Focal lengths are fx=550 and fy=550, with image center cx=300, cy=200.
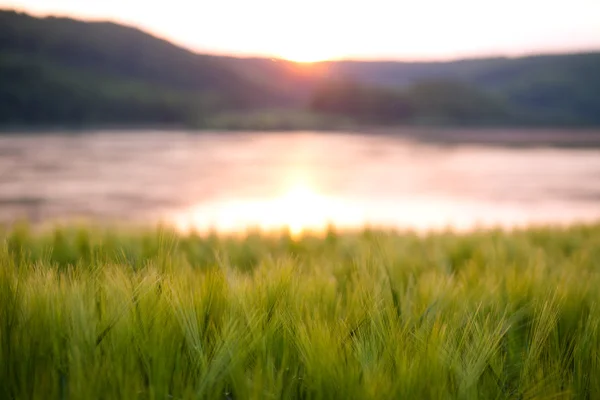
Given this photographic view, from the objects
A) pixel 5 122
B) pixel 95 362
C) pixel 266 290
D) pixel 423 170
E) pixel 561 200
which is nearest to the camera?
pixel 95 362

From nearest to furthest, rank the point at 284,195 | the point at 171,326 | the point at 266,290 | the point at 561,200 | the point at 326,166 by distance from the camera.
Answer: the point at 171,326 < the point at 266,290 < the point at 561,200 < the point at 284,195 < the point at 326,166

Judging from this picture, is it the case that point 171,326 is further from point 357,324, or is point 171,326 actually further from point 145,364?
point 357,324

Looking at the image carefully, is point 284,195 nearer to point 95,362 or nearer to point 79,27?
point 95,362

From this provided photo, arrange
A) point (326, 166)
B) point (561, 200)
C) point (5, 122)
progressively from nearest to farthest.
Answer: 1. point (561, 200)
2. point (326, 166)
3. point (5, 122)

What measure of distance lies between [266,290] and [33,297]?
0.43 meters

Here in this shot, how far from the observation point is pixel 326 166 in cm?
2133

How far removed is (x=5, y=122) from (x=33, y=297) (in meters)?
44.9

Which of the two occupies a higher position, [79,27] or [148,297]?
[79,27]

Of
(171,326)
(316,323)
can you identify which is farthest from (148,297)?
(316,323)

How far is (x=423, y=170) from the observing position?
1917cm

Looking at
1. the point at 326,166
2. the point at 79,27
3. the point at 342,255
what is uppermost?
the point at 79,27

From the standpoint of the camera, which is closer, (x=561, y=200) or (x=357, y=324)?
(x=357, y=324)

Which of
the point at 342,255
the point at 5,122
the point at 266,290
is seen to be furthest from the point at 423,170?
the point at 5,122

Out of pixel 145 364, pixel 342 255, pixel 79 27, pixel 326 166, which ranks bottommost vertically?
pixel 326 166
